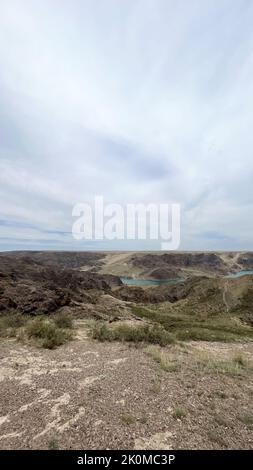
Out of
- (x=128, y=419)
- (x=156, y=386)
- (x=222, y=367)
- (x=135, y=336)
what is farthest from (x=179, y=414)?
(x=135, y=336)

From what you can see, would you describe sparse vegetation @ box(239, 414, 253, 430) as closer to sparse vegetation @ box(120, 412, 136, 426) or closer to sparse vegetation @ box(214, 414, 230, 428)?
sparse vegetation @ box(214, 414, 230, 428)

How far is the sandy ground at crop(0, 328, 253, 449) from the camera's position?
4.58 m

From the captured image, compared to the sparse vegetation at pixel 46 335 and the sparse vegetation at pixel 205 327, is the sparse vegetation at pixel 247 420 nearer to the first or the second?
the sparse vegetation at pixel 46 335

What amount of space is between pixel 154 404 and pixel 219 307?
84.6 feet

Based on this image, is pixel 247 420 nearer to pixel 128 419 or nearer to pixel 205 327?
pixel 128 419

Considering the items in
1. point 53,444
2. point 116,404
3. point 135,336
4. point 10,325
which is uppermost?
point 53,444

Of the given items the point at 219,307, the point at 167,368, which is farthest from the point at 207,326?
the point at 167,368

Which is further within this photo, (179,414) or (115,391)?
(115,391)

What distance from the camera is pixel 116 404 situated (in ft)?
18.6

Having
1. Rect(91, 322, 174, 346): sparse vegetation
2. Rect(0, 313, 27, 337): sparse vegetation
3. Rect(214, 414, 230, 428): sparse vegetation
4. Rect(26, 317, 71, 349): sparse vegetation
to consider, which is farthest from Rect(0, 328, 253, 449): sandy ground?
Rect(0, 313, 27, 337): sparse vegetation

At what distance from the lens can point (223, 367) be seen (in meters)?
8.43

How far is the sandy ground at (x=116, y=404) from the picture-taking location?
4582 millimetres

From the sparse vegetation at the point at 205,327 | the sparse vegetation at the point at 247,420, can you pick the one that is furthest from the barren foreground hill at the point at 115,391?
the sparse vegetation at the point at 205,327

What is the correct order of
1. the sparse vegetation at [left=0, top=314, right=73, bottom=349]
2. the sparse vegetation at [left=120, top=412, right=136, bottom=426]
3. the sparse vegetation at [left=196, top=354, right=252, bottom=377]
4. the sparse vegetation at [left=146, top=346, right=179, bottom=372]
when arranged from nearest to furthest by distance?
the sparse vegetation at [left=120, top=412, right=136, bottom=426] < the sparse vegetation at [left=146, top=346, right=179, bottom=372] < the sparse vegetation at [left=196, top=354, right=252, bottom=377] < the sparse vegetation at [left=0, top=314, right=73, bottom=349]
